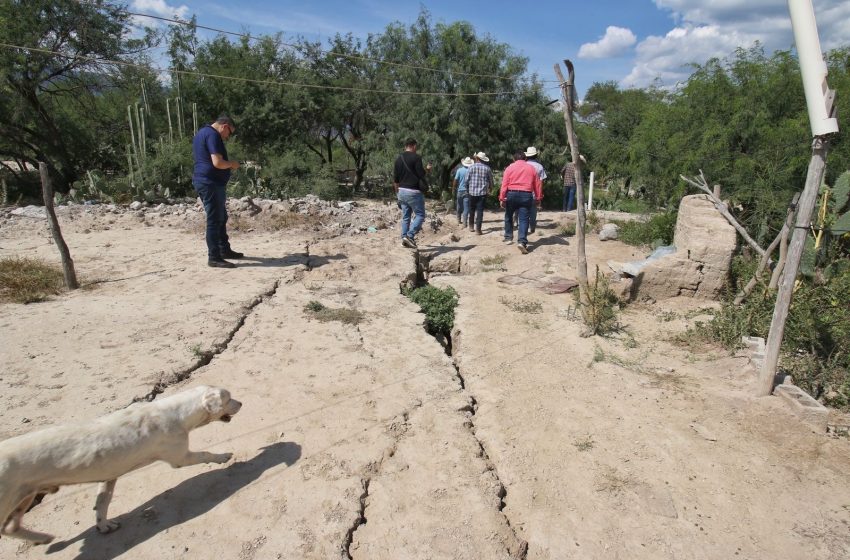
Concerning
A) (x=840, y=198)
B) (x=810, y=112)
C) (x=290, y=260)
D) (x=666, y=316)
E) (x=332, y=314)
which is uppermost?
(x=810, y=112)

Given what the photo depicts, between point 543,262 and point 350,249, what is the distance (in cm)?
290

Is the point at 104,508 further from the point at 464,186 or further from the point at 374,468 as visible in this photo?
the point at 464,186

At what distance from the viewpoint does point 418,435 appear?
339cm

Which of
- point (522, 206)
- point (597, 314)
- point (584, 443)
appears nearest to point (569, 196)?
point (522, 206)

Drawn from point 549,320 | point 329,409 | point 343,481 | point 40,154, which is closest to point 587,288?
point 549,320

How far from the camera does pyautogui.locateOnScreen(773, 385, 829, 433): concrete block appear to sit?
3.52 metres

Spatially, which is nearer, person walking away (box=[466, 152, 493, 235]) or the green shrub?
the green shrub

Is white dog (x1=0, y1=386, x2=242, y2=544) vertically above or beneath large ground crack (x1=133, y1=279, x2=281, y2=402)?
above

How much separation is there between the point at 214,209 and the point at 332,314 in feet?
7.37

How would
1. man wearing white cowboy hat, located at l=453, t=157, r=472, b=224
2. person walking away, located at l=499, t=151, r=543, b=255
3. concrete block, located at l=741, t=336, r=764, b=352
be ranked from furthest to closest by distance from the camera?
1. man wearing white cowboy hat, located at l=453, t=157, r=472, b=224
2. person walking away, located at l=499, t=151, r=543, b=255
3. concrete block, located at l=741, t=336, r=764, b=352

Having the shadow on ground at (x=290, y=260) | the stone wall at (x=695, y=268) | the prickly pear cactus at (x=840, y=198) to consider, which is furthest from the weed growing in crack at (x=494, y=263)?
the prickly pear cactus at (x=840, y=198)

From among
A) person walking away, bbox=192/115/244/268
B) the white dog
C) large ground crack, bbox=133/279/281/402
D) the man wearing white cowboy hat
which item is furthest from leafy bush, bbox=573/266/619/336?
the man wearing white cowboy hat

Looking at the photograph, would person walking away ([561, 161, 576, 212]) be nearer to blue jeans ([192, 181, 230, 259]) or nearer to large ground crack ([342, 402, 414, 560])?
blue jeans ([192, 181, 230, 259])

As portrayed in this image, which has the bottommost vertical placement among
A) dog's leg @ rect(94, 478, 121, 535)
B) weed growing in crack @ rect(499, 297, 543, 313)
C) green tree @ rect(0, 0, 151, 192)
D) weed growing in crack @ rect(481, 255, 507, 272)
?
dog's leg @ rect(94, 478, 121, 535)
